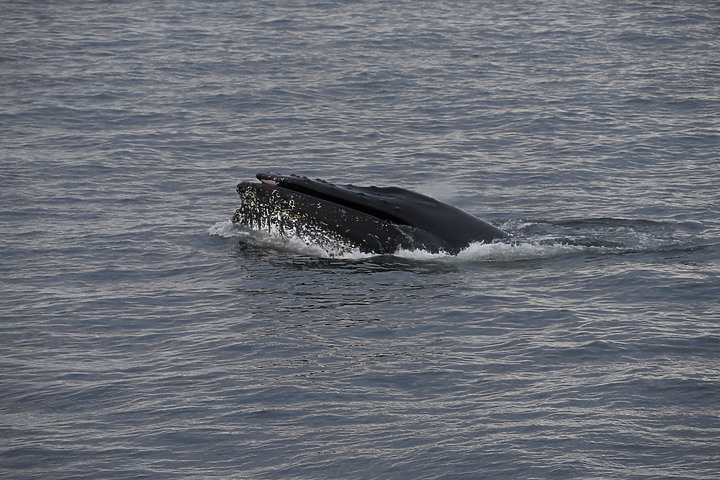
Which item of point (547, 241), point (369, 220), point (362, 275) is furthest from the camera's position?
point (547, 241)

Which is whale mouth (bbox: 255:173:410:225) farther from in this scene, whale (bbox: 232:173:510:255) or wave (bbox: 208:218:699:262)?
wave (bbox: 208:218:699:262)

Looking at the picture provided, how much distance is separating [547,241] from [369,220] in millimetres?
2722

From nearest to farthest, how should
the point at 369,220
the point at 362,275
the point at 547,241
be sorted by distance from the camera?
1. the point at 362,275
2. the point at 369,220
3. the point at 547,241

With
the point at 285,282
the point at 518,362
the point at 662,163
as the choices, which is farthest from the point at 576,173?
the point at 518,362

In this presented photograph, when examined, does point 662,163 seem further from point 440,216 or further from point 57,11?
point 57,11

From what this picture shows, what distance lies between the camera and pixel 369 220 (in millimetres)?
14055

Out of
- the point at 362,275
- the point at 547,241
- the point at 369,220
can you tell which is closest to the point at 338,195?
the point at 369,220

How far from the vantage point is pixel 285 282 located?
13609mm

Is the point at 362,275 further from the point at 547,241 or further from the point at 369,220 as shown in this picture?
the point at 547,241

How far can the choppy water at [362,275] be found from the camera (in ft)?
30.7

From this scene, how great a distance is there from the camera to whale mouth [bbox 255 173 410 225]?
14031mm

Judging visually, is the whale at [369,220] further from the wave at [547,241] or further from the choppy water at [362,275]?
the choppy water at [362,275]

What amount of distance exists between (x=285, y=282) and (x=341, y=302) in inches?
43.8

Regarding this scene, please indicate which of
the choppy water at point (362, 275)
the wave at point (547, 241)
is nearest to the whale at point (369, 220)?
the wave at point (547, 241)
